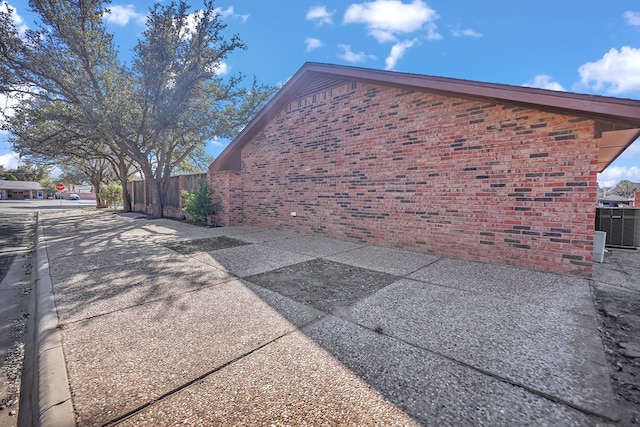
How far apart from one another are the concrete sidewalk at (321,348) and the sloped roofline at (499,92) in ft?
7.70

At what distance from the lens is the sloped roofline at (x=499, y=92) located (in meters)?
3.58

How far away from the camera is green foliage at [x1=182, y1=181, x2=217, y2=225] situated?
32.9 ft

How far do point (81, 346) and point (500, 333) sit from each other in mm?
3608

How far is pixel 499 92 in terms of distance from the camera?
4.39 m

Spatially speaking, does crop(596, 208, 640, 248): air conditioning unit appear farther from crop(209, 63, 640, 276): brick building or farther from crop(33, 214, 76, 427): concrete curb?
crop(33, 214, 76, 427): concrete curb

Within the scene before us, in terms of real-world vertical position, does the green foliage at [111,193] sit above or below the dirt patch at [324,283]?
Answer: above

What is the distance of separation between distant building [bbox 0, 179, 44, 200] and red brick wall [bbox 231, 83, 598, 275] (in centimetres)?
7983

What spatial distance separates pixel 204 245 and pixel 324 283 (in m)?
3.80

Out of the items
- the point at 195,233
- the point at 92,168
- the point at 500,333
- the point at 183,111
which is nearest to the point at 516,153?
the point at 500,333

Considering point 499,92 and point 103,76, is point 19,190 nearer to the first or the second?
point 103,76

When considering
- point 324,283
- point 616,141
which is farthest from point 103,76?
point 616,141

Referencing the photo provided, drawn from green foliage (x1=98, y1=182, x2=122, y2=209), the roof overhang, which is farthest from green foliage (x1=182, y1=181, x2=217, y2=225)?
green foliage (x1=98, y1=182, x2=122, y2=209)

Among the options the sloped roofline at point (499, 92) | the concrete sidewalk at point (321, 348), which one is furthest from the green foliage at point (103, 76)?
the concrete sidewalk at point (321, 348)

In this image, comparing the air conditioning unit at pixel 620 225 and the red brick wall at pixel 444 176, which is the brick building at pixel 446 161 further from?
the air conditioning unit at pixel 620 225
